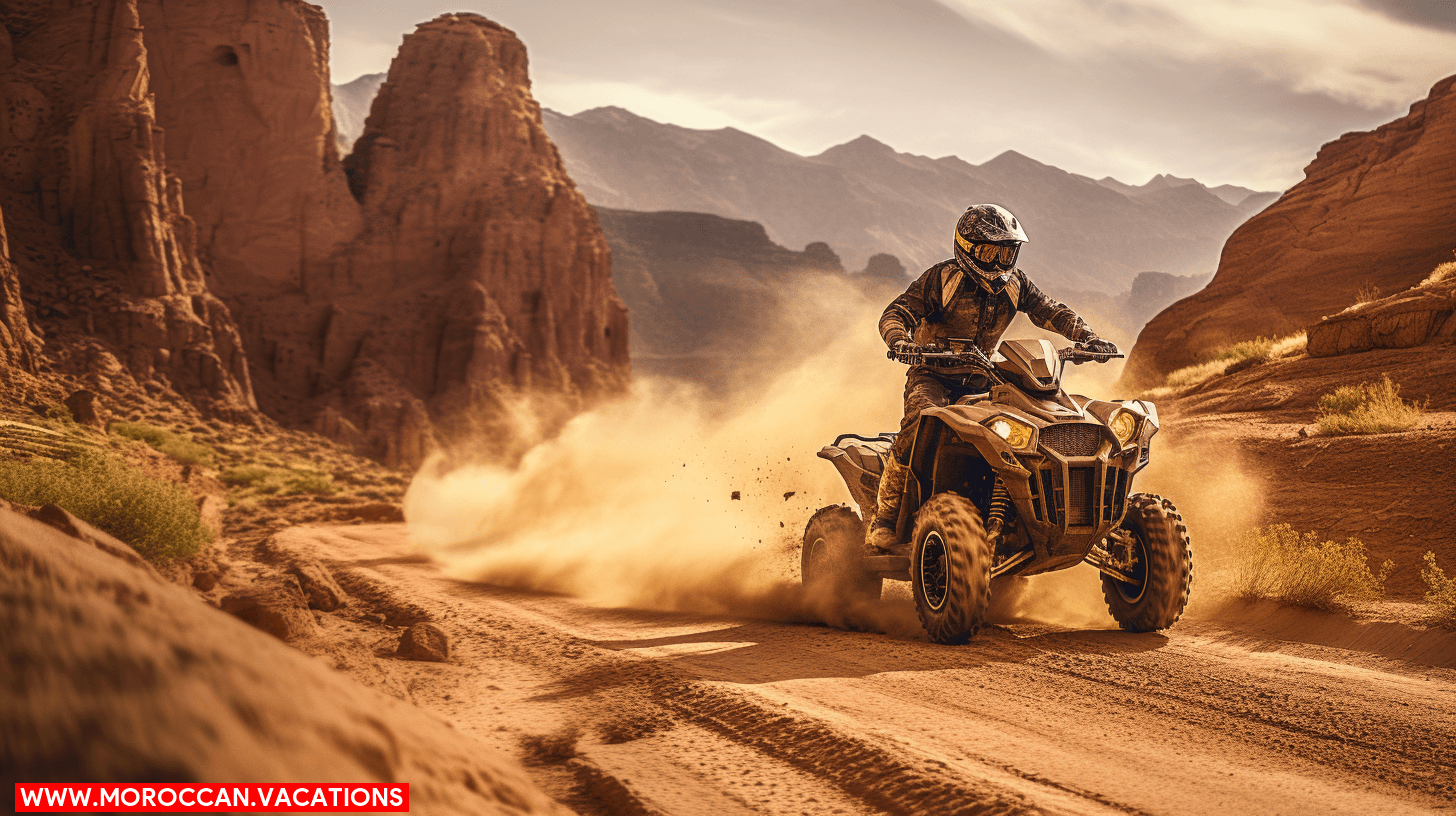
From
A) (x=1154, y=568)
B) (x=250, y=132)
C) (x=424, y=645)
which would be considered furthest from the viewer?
(x=250, y=132)

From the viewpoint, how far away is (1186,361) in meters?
28.5

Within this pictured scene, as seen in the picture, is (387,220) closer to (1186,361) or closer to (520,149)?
(520,149)

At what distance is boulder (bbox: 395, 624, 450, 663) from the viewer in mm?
7664

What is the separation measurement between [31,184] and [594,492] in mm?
30975

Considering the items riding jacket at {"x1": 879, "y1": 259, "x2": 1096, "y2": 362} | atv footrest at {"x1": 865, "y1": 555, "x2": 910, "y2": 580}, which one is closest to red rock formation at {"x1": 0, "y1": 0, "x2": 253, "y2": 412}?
atv footrest at {"x1": 865, "y1": 555, "x2": 910, "y2": 580}

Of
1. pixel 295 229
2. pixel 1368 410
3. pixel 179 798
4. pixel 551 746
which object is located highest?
pixel 295 229

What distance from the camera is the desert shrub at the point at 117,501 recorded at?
38.6 ft

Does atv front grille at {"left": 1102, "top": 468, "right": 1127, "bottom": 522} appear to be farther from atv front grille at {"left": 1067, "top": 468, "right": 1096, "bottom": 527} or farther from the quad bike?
atv front grille at {"left": 1067, "top": 468, "right": 1096, "bottom": 527}

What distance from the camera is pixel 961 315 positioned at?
8352 mm

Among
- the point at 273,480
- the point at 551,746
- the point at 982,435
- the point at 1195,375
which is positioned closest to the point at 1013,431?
the point at 982,435

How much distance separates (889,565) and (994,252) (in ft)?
9.21

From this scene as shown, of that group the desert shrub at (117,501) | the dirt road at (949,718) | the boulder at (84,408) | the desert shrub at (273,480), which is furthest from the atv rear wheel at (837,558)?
the desert shrub at (273,480)

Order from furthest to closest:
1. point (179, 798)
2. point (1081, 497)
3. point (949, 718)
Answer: point (1081, 497), point (949, 718), point (179, 798)

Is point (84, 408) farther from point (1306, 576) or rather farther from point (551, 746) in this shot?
point (1306, 576)
